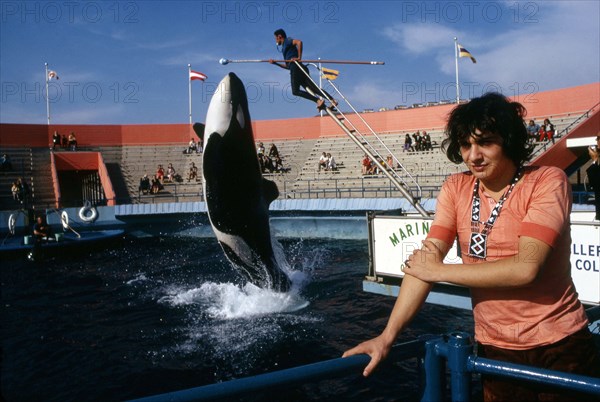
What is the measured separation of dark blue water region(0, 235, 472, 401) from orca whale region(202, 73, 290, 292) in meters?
1.69

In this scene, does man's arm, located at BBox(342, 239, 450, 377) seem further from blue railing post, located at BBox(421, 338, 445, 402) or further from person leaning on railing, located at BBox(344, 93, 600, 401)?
blue railing post, located at BBox(421, 338, 445, 402)

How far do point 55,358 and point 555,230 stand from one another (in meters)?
7.81

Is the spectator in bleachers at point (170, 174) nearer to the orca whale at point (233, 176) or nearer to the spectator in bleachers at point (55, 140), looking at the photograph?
the spectator in bleachers at point (55, 140)

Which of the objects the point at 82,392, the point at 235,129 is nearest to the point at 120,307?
the point at 82,392

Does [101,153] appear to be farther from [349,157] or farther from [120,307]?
[120,307]

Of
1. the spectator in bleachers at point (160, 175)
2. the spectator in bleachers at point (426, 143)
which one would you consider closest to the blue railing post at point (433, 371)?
the spectator in bleachers at point (426, 143)

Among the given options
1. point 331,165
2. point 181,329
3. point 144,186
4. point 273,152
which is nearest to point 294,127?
point 273,152

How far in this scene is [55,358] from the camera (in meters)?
7.71

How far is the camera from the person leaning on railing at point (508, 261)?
1803mm

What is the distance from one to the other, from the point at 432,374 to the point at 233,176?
4339 millimetres

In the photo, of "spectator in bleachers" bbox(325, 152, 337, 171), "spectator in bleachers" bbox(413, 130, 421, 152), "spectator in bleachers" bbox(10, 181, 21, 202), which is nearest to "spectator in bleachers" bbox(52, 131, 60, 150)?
"spectator in bleachers" bbox(10, 181, 21, 202)

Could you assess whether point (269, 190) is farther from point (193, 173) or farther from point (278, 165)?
point (193, 173)

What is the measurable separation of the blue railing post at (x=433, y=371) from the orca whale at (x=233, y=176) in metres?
4.24

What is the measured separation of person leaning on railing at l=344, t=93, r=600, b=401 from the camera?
1803 millimetres
